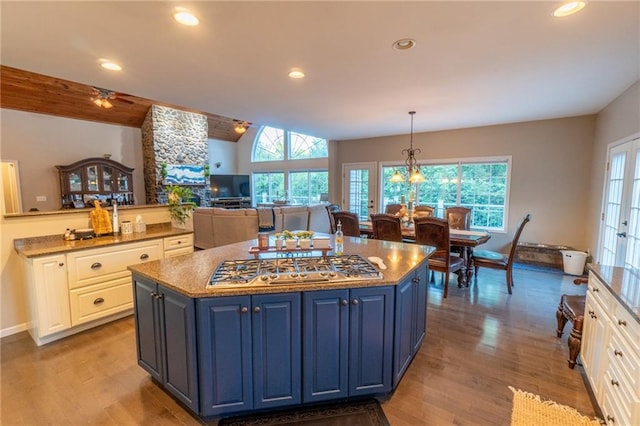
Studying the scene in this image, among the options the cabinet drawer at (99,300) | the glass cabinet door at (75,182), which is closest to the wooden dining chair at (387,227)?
the cabinet drawer at (99,300)

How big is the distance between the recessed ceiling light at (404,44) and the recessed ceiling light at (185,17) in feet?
4.82

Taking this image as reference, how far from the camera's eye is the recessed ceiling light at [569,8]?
70.7 inches

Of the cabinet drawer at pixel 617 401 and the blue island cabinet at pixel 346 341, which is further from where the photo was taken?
the blue island cabinet at pixel 346 341

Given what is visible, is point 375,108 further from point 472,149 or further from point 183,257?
point 183,257

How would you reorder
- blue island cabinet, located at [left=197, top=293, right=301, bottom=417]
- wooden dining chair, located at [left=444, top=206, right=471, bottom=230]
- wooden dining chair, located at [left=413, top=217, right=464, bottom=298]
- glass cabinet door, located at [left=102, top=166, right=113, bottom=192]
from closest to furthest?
blue island cabinet, located at [left=197, top=293, right=301, bottom=417] < wooden dining chair, located at [left=413, top=217, right=464, bottom=298] < wooden dining chair, located at [left=444, top=206, right=471, bottom=230] < glass cabinet door, located at [left=102, top=166, right=113, bottom=192]

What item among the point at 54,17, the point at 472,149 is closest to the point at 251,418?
the point at 54,17

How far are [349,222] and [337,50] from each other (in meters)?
2.32

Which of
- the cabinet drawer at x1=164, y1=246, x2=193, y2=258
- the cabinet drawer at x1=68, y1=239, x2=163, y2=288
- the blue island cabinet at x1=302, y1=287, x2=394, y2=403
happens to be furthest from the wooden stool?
the cabinet drawer at x1=68, y1=239, x2=163, y2=288

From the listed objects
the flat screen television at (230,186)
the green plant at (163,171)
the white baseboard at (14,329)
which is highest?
the green plant at (163,171)

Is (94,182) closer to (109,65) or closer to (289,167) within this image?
(289,167)

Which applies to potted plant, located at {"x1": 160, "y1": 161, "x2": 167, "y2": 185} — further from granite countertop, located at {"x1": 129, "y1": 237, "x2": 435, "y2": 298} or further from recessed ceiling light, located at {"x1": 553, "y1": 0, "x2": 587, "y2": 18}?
recessed ceiling light, located at {"x1": 553, "y1": 0, "x2": 587, "y2": 18}

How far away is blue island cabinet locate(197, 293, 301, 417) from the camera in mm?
1700

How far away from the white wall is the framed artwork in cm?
132

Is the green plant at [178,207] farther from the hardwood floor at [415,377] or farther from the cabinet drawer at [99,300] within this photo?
the hardwood floor at [415,377]
